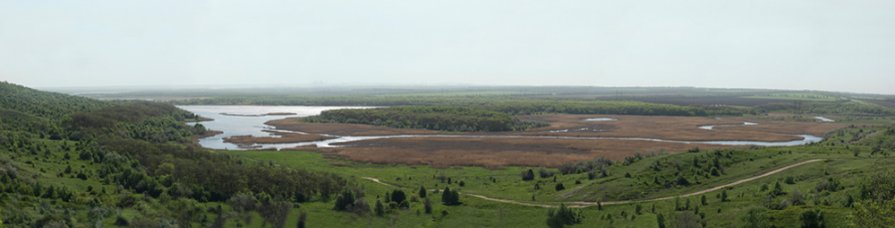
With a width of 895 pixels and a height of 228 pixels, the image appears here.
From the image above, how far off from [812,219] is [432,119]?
130655 millimetres

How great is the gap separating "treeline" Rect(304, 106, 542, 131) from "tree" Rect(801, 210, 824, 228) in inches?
4602

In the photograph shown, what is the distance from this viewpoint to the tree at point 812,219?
125 ft

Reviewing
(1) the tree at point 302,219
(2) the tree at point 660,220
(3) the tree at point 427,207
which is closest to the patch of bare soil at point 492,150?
(3) the tree at point 427,207

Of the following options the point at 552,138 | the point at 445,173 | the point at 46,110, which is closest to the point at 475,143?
the point at 552,138

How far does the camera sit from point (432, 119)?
16638 centimetres

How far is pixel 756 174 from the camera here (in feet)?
201

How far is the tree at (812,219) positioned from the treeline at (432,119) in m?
117

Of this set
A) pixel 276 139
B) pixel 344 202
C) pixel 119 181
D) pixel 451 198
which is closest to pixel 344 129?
pixel 276 139

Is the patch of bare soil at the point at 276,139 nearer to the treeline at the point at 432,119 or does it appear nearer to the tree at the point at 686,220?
the treeline at the point at 432,119

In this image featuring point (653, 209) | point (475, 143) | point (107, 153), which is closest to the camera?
point (653, 209)

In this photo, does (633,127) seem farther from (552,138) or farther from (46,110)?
(46,110)

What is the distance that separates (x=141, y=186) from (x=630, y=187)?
4544 cm

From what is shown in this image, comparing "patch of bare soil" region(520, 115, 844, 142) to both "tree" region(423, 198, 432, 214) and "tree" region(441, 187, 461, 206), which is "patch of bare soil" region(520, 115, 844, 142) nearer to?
"tree" region(441, 187, 461, 206)

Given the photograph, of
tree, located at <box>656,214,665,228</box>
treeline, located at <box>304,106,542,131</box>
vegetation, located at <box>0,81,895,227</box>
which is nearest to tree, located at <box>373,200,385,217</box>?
vegetation, located at <box>0,81,895,227</box>
